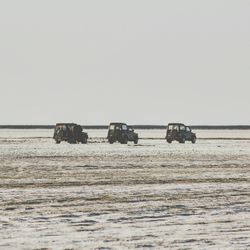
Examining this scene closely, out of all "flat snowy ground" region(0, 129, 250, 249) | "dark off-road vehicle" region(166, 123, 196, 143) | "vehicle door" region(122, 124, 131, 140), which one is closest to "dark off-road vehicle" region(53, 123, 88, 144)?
"vehicle door" region(122, 124, 131, 140)

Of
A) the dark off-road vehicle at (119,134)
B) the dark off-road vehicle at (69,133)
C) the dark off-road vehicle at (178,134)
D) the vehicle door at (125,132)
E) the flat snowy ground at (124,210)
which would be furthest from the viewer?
the dark off-road vehicle at (178,134)

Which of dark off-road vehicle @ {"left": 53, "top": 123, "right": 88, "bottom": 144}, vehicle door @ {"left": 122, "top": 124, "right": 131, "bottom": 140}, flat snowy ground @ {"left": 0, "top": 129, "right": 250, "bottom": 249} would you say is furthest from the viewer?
dark off-road vehicle @ {"left": 53, "top": 123, "right": 88, "bottom": 144}

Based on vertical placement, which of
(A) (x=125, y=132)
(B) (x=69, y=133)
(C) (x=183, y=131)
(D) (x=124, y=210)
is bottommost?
(D) (x=124, y=210)

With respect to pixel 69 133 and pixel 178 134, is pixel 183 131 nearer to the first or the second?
pixel 178 134

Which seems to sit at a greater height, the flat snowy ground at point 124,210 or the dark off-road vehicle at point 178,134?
the dark off-road vehicle at point 178,134

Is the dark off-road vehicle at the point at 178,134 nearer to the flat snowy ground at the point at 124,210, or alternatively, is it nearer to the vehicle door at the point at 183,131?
Answer: the vehicle door at the point at 183,131

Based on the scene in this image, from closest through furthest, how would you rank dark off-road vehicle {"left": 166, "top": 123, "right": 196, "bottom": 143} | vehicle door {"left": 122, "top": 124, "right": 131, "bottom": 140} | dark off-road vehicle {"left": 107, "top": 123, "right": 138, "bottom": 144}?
dark off-road vehicle {"left": 107, "top": 123, "right": 138, "bottom": 144} → vehicle door {"left": 122, "top": 124, "right": 131, "bottom": 140} → dark off-road vehicle {"left": 166, "top": 123, "right": 196, "bottom": 143}

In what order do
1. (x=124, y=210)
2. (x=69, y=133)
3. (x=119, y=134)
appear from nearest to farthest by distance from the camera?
(x=124, y=210) < (x=119, y=134) < (x=69, y=133)

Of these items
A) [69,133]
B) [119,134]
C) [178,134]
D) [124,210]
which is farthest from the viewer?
[178,134]

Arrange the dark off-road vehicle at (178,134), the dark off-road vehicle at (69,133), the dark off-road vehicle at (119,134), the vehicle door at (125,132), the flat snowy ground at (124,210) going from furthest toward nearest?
1. the dark off-road vehicle at (178,134)
2. the dark off-road vehicle at (69,133)
3. the vehicle door at (125,132)
4. the dark off-road vehicle at (119,134)
5. the flat snowy ground at (124,210)

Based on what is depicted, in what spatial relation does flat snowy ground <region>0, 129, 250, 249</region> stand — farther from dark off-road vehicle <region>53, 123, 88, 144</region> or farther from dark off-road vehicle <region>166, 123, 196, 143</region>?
dark off-road vehicle <region>166, 123, 196, 143</region>

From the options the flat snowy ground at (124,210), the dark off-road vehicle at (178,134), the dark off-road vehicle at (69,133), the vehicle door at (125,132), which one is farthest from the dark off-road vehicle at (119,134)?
the flat snowy ground at (124,210)

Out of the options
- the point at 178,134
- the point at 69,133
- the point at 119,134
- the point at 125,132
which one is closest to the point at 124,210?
the point at 119,134

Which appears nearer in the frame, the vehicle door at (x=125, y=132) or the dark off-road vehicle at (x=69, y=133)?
the vehicle door at (x=125, y=132)
